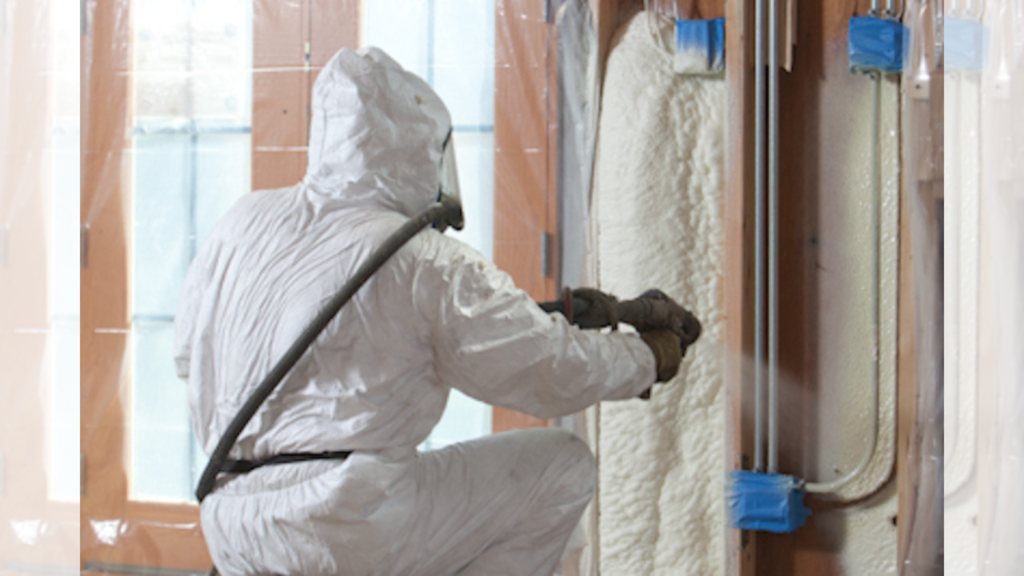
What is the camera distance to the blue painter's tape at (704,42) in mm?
1798

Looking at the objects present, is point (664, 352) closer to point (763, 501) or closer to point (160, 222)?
point (763, 501)

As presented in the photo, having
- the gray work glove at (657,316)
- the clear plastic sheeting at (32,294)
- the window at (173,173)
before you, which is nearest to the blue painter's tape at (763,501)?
the gray work glove at (657,316)

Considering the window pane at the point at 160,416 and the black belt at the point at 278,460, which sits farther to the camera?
the window pane at the point at 160,416

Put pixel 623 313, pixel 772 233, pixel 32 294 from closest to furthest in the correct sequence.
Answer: pixel 623 313, pixel 32 294, pixel 772 233

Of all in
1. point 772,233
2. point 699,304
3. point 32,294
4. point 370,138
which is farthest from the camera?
point 699,304

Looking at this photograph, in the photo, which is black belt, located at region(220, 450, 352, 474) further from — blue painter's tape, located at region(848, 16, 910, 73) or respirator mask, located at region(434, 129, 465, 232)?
blue painter's tape, located at region(848, 16, 910, 73)

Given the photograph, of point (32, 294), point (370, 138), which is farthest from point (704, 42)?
point (32, 294)

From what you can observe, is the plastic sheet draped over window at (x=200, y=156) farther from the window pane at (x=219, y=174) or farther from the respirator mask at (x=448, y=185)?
the respirator mask at (x=448, y=185)

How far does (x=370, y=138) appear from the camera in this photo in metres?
1.38

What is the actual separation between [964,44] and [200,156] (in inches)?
57.1

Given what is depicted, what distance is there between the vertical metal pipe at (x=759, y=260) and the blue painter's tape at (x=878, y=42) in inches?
6.2

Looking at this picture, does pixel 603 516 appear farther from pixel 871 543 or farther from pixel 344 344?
pixel 344 344

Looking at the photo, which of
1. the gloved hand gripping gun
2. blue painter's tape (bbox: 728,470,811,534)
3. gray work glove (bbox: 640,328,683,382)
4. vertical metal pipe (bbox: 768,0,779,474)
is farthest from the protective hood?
blue painter's tape (bbox: 728,470,811,534)

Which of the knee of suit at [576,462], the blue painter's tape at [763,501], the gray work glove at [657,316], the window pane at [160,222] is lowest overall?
the blue painter's tape at [763,501]
